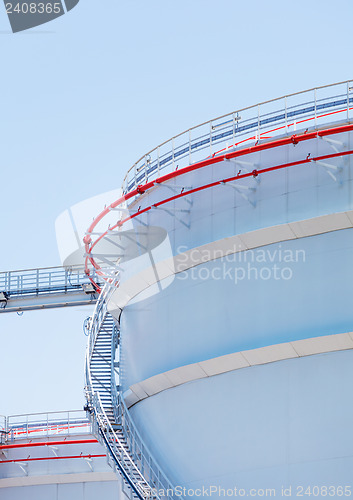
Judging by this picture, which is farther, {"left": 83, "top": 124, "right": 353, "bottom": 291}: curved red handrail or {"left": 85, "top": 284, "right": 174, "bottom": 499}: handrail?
{"left": 85, "top": 284, "right": 174, "bottom": 499}: handrail

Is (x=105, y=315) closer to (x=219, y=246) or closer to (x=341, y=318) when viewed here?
(x=219, y=246)

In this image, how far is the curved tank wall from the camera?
837 inches

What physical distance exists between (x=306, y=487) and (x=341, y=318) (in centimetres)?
414

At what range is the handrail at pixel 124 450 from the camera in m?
24.3

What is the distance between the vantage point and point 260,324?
22.6 meters

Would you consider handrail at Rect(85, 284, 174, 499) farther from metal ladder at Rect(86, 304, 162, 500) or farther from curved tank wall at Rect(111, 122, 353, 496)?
curved tank wall at Rect(111, 122, 353, 496)

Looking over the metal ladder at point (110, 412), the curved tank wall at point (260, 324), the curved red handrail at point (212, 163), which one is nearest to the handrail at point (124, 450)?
the metal ladder at point (110, 412)

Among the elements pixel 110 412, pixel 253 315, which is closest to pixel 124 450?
pixel 110 412

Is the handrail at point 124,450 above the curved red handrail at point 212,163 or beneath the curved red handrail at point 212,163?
beneath

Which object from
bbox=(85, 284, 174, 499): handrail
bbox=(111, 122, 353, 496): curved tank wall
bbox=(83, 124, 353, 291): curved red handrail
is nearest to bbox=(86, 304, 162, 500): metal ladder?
bbox=(85, 284, 174, 499): handrail

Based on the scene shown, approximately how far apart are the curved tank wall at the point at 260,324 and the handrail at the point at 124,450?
42cm

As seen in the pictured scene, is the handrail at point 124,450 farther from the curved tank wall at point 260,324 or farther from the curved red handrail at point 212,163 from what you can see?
the curved red handrail at point 212,163

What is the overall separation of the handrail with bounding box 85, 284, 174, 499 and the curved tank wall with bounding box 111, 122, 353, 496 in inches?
16.4

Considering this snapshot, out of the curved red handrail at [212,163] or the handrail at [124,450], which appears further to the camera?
the handrail at [124,450]
